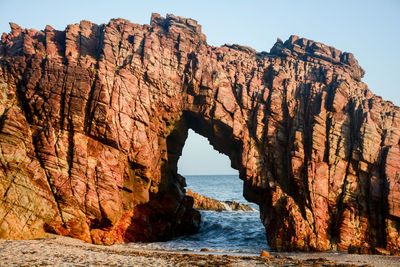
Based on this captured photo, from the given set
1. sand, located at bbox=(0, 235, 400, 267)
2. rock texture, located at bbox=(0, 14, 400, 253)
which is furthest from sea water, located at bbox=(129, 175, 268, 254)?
sand, located at bbox=(0, 235, 400, 267)

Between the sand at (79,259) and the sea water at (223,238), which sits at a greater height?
the sand at (79,259)

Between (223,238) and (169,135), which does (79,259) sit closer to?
(223,238)

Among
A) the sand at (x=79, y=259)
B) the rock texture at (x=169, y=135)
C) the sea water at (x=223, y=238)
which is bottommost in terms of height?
the sea water at (x=223, y=238)

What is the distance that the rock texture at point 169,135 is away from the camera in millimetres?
26609

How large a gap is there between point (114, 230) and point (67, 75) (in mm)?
18924

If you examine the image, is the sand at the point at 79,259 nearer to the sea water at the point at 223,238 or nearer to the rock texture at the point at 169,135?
the rock texture at the point at 169,135

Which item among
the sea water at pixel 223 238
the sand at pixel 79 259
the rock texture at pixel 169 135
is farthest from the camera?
the sea water at pixel 223 238

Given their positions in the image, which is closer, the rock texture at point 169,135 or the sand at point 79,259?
the sand at point 79,259

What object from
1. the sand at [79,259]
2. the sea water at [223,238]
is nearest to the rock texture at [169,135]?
the sea water at [223,238]

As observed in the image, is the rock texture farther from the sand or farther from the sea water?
the sand

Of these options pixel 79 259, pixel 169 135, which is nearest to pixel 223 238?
pixel 169 135

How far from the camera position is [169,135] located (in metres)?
40.7

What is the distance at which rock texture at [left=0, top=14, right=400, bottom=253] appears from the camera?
1048 inches

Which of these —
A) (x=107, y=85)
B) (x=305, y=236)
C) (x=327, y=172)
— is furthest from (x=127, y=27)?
(x=305, y=236)
